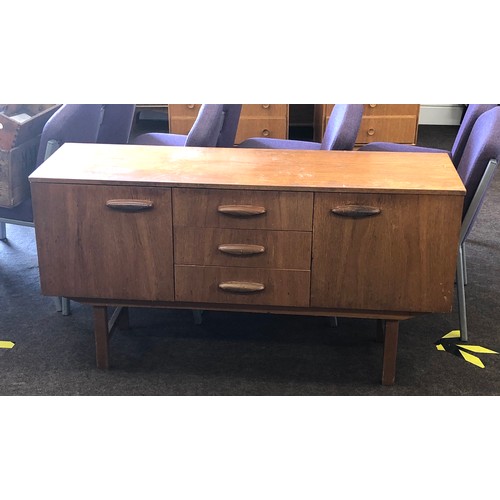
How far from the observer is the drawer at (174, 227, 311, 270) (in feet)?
6.81

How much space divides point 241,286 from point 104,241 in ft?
1.36

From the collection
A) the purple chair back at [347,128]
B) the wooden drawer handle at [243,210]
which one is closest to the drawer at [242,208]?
the wooden drawer handle at [243,210]

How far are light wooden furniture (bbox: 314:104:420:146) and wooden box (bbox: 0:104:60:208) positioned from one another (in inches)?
80.0

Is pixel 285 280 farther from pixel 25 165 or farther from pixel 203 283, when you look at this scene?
pixel 25 165

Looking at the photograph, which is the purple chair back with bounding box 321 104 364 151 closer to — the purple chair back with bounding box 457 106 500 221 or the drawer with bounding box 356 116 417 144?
the purple chair back with bounding box 457 106 500 221

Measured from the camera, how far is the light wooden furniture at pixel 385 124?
4270mm

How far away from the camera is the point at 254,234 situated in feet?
6.80

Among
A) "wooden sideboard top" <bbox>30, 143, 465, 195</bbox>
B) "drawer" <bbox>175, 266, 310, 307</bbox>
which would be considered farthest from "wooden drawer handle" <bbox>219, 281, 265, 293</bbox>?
"wooden sideboard top" <bbox>30, 143, 465, 195</bbox>

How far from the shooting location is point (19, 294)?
2855 millimetres

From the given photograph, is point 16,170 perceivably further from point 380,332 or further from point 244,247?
point 380,332

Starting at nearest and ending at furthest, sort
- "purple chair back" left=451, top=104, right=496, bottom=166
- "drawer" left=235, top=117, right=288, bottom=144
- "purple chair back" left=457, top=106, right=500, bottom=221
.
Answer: "purple chair back" left=457, top=106, right=500, bottom=221
"purple chair back" left=451, top=104, right=496, bottom=166
"drawer" left=235, top=117, right=288, bottom=144

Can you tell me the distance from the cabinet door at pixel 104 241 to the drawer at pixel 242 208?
2.1 inches

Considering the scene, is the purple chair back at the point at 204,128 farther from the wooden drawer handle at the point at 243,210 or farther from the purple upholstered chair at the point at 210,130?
the wooden drawer handle at the point at 243,210
